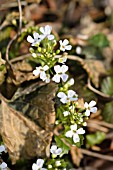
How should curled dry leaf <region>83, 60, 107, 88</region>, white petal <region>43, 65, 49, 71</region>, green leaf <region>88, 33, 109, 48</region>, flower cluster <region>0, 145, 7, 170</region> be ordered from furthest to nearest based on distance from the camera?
green leaf <region>88, 33, 109, 48</region>, curled dry leaf <region>83, 60, 107, 88</region>, white petal <region>43, 65, 49, 71</region>, flower cluster <region>0, 145, 7, 170</region>

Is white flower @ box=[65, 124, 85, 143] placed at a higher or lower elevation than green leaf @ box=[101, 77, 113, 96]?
higher

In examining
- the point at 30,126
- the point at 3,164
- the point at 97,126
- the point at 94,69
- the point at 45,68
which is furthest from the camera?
the point at 94,69

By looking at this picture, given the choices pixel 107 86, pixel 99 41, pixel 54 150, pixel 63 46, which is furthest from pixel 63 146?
pixel 99 41

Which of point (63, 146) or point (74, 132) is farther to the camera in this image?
point (63, 146)

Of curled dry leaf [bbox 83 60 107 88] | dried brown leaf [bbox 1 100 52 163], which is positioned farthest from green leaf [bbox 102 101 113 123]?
dried brown leaf [bbox 1 100 52 163]

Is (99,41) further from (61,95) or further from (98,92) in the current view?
(61,95)

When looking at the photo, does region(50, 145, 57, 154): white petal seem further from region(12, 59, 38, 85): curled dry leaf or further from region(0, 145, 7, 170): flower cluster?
region(12, 59, 38, 85): curled dry leaf

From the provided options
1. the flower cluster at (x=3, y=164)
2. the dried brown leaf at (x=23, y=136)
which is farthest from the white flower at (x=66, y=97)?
the flower cluster at (x=3, y=164)
